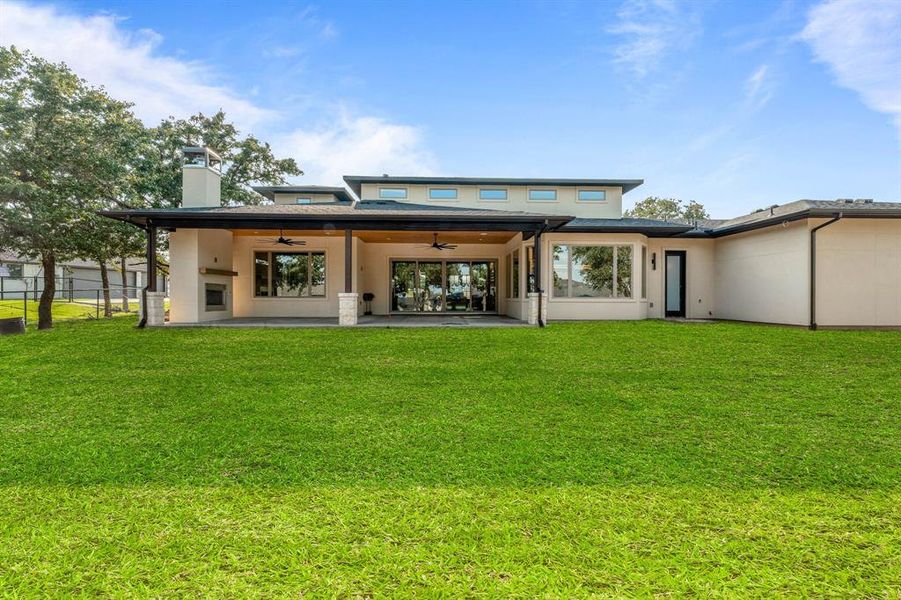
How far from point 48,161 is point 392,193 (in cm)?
1031

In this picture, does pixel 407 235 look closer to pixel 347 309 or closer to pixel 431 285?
pixel 431 285

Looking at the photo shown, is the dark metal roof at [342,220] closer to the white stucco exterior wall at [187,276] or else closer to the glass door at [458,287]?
the white stucco exterior wall at [187,276]

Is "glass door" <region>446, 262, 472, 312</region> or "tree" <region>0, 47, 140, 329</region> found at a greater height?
"tree" <region>0, 47, 140, 329</region>

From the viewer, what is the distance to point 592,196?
669 inches

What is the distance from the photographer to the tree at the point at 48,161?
Result: 10930 millimetres

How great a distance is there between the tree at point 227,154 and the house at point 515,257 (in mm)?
6434

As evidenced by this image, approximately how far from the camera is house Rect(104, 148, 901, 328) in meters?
10.7

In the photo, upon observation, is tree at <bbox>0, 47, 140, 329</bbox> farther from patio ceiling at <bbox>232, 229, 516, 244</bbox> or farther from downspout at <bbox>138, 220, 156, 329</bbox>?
patio ceiling at <bbox>232, 229, 516, 244</bbox>

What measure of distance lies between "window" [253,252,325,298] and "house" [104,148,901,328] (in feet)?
0.14

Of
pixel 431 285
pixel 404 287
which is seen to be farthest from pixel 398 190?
pixel 431 285

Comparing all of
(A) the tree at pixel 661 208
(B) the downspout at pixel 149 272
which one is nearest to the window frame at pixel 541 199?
(B) the downspout at pixel 149 272

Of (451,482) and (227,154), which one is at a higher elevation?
(227,154)

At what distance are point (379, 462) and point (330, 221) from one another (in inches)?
346

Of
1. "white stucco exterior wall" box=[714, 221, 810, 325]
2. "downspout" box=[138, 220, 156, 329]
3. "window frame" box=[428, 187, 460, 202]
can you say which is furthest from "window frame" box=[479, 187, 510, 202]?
"downspout" box=[138, 220, 156, 329]
